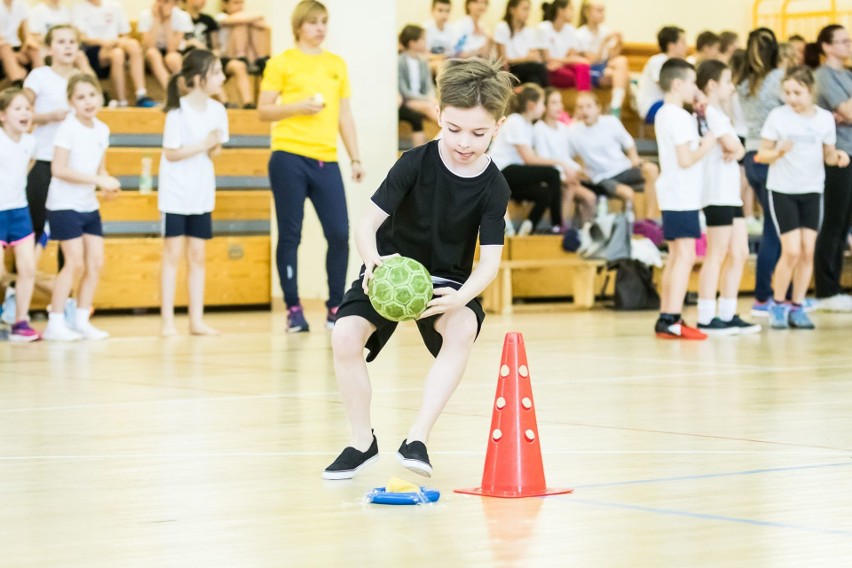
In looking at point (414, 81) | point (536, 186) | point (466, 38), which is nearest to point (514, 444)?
point (536, 186)

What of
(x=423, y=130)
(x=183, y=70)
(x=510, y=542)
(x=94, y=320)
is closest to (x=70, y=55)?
(x=183, y=70)

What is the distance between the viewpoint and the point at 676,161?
357 inches

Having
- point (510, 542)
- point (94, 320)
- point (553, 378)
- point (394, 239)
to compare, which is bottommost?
point (94, 320)

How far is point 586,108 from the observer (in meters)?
14.0

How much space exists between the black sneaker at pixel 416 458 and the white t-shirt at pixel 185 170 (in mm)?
5843

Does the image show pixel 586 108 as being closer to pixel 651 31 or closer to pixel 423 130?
pixel 423 130

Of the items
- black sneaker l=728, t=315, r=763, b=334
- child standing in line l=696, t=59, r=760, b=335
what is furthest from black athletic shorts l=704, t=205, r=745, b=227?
black sneaker l=728, t=315, r=763, b=334

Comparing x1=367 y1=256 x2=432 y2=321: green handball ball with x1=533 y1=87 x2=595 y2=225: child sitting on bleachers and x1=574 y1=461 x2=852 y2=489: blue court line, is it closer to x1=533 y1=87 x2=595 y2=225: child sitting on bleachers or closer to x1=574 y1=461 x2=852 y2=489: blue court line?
x1=574 y1=461 x2=852 y2=489: blue court line

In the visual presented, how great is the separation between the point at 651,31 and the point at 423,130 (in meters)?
6.11

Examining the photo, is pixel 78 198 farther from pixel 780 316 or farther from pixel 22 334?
pixel 780 316

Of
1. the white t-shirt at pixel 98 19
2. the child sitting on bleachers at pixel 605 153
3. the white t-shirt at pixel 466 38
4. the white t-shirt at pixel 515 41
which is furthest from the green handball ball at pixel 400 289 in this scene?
the white t-shirt at pixel 515 41

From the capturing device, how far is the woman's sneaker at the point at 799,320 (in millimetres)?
9992

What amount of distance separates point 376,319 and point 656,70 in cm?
1100

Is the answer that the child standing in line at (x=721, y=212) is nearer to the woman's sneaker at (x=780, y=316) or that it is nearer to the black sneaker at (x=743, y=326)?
the black sneaker at (x=743, y=326)
